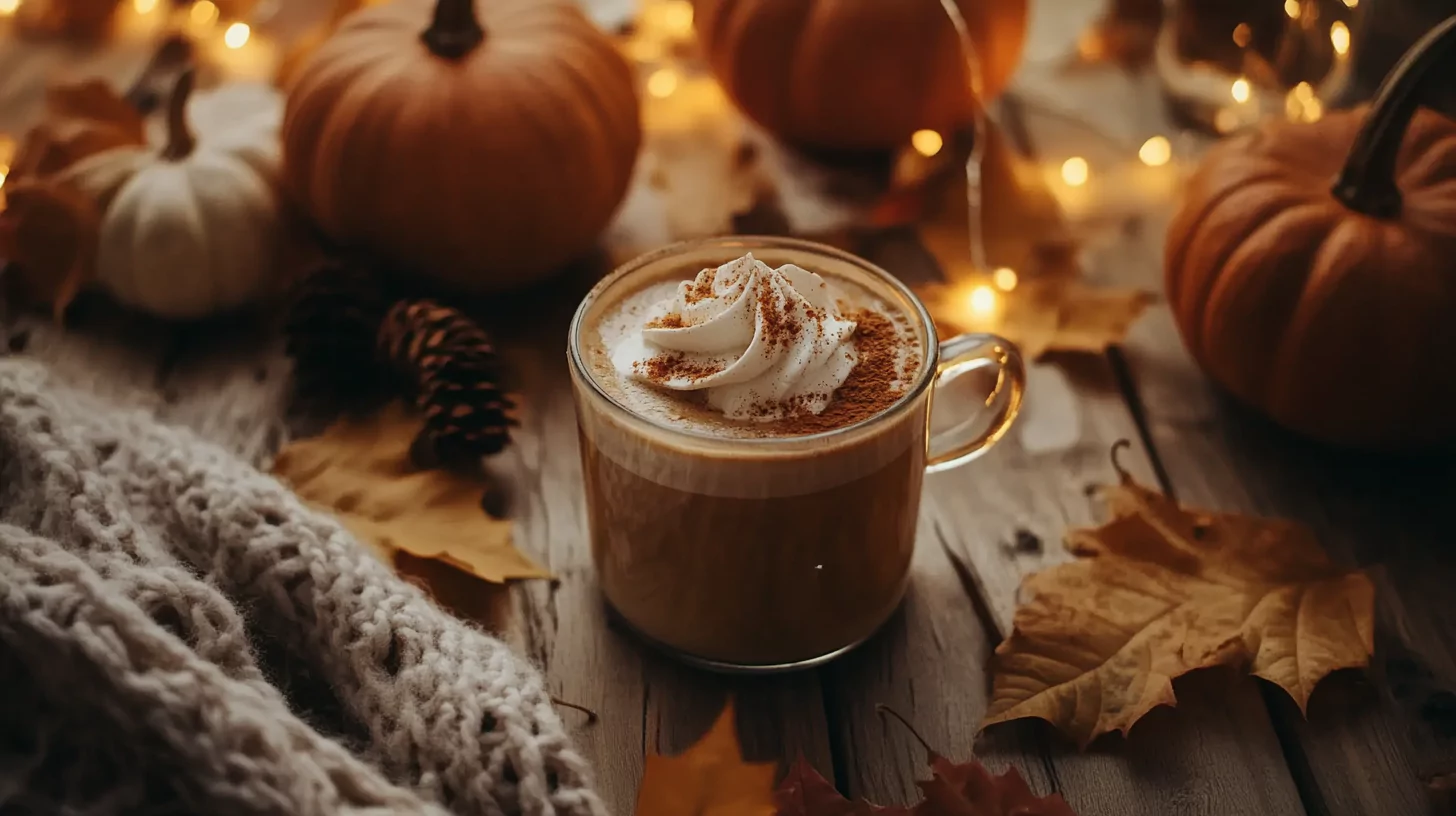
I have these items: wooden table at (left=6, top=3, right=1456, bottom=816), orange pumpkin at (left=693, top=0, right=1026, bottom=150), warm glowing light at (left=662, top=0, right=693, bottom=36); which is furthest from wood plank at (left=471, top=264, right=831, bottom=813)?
warm glowing light at (left=662, top=0, right=693, bottom=36)

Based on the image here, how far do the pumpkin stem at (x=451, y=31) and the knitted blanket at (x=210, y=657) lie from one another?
0.56 m

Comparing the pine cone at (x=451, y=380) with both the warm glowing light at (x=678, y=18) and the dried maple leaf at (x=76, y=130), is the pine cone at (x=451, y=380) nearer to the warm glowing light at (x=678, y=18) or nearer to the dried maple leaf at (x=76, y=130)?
the dried maple leaf at (x=76, y=130)

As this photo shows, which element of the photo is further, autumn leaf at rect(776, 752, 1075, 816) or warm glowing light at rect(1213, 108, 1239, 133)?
warm glowing light at rect(1213, 108, 1239, 133)

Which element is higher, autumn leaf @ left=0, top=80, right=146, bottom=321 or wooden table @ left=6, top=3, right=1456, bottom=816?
autumn leaf @ left=0, top=80, right=146, bottom=321

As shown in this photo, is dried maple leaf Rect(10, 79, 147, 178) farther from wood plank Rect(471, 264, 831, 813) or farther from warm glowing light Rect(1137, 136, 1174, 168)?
warm glowing light Rect(1137, 136, 1174, 168)

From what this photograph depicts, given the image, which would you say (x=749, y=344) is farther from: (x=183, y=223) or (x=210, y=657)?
(x=183, y=223)

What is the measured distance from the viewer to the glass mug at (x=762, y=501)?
37.1 inches

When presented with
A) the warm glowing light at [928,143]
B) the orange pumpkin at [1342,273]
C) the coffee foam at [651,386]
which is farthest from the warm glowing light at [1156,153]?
the coffee foam at [651,386]

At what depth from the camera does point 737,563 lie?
0.99 m

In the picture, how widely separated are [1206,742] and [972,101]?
97 cm

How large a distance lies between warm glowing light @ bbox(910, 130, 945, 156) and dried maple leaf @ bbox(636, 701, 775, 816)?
40.3 inches

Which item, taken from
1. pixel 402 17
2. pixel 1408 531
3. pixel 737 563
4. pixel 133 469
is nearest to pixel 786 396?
pixel 737 563

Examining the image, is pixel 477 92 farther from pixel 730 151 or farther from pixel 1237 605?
pixel 1237 605

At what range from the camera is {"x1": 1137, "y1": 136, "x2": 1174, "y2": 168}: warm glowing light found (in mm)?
1785
